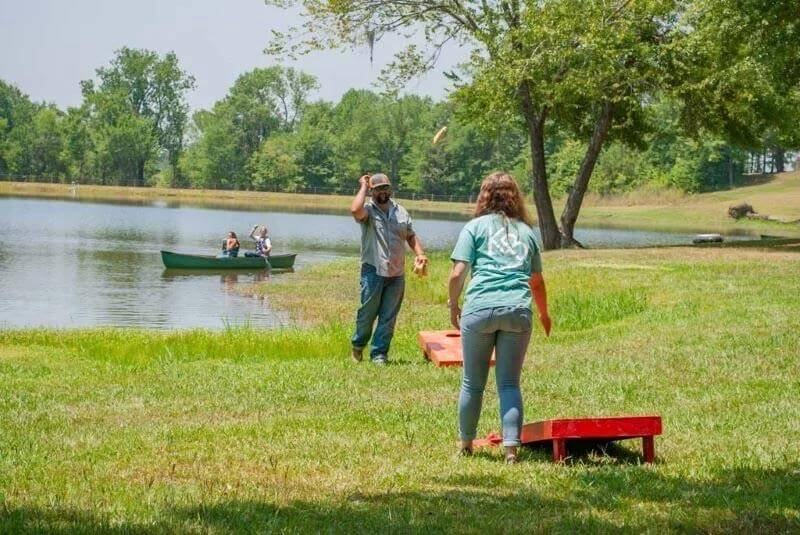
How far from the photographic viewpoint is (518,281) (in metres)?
7.30

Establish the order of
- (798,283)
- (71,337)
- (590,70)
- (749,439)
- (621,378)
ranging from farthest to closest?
(590,70) < (798,283) < (71,337) < (621,378) < (749,439)

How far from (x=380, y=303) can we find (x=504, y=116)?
80.4ft

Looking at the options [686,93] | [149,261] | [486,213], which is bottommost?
[149,261]

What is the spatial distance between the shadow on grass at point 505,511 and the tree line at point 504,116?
650cm

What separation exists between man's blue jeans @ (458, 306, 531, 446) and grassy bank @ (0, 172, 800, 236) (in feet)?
182

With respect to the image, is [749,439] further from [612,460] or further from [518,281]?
[518,281]

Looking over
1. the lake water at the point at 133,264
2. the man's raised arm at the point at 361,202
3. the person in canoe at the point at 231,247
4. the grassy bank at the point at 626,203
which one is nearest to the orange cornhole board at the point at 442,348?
the man's raised arm at the point at 361,202

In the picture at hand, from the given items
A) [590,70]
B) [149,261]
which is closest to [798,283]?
[590,70]

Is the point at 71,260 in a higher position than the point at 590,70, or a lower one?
lower

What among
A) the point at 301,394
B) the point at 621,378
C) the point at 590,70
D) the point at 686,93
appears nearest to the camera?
the point at 301,394

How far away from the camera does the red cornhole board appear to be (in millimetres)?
7055

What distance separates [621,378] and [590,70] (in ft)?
78.0

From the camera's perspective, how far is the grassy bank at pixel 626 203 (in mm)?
80500

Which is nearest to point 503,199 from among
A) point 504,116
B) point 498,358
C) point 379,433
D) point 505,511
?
point 498,358
